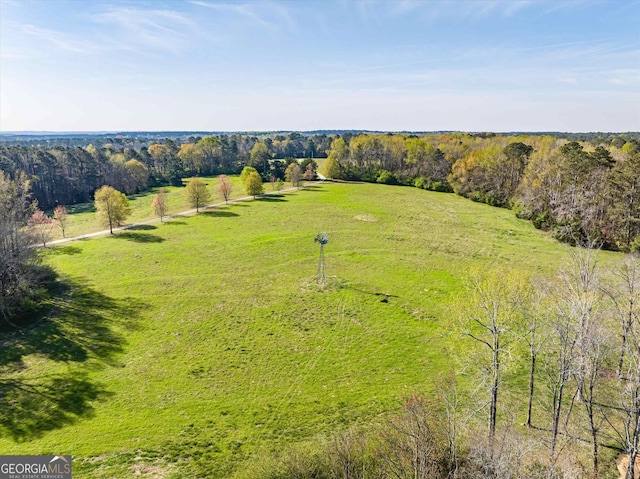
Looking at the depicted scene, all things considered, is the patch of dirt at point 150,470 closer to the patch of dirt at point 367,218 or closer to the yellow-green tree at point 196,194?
the patch of dirt at point 367,218

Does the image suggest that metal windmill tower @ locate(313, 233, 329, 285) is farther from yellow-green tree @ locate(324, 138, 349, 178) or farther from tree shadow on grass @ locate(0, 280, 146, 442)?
yellow-green tree @ locate(324, 138, 349, 178)

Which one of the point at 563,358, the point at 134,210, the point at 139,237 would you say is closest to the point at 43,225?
the point at 139,237

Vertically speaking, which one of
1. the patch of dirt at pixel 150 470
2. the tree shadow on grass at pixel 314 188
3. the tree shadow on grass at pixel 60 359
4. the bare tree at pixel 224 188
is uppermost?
the bare tree at pixel 224 188

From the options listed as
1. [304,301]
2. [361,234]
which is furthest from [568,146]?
[304,301]

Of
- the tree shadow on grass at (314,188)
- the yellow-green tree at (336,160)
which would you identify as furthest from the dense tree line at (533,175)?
the tree shadow on grass at (314,188)

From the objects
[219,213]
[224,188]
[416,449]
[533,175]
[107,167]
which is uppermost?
[107,167]

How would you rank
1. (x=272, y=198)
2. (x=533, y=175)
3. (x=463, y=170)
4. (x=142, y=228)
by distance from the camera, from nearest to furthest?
(x=142, y=228)
(x=533, y=175)
(x=272, y=198)
(x=463, y=170)

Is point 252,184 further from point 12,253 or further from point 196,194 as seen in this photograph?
point 12,253
